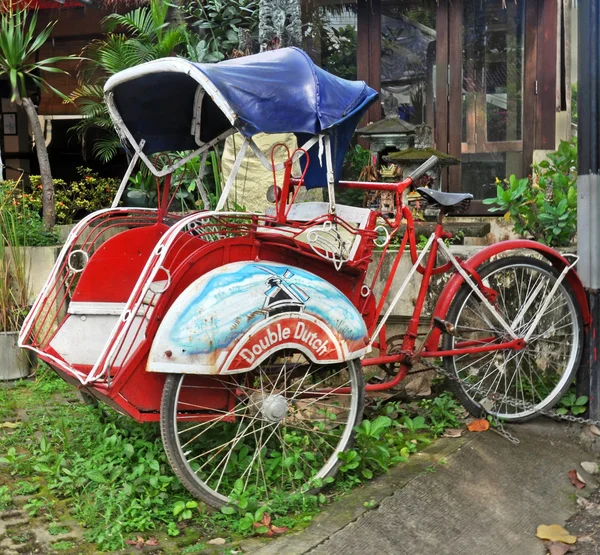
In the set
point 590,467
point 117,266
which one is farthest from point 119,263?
point 590,467

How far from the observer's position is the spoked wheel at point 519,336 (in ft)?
15.5

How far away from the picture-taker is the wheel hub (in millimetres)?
3711

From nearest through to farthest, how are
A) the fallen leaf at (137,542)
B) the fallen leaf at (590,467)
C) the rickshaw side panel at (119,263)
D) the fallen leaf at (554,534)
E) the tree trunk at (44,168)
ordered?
the fallen leaf at (137,542) → the fallen leaf at (554,534) → the rickshaw side panel at (119,263) → the fallen leaf at (590,467) → the tree trunk at (44,168)

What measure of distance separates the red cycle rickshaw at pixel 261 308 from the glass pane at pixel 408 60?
17.2 feet

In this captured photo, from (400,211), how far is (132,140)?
1.54 meters

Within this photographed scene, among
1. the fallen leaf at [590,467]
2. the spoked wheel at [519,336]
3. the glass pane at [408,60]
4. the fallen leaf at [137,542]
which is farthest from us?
the glass pane at [408,60]

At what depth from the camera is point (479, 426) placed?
4617mm

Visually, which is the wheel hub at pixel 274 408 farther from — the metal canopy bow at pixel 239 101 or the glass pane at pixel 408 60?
the glass pane at pixel 408 60

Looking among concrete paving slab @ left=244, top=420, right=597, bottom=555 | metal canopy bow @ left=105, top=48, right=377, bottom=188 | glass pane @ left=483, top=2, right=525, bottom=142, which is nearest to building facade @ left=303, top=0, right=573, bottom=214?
glass pane @ left=483, top=2, right=525, bottom=142

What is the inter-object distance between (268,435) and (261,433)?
391 millimetres

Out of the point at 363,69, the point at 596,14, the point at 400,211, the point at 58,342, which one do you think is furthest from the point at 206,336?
the point at 363,69

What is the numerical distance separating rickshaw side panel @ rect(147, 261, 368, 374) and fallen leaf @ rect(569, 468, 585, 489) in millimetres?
1500

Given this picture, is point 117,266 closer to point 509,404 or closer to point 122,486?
point 122,486

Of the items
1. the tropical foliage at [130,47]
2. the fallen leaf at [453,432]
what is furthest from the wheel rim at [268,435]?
the tropical foliage at [130,47]
